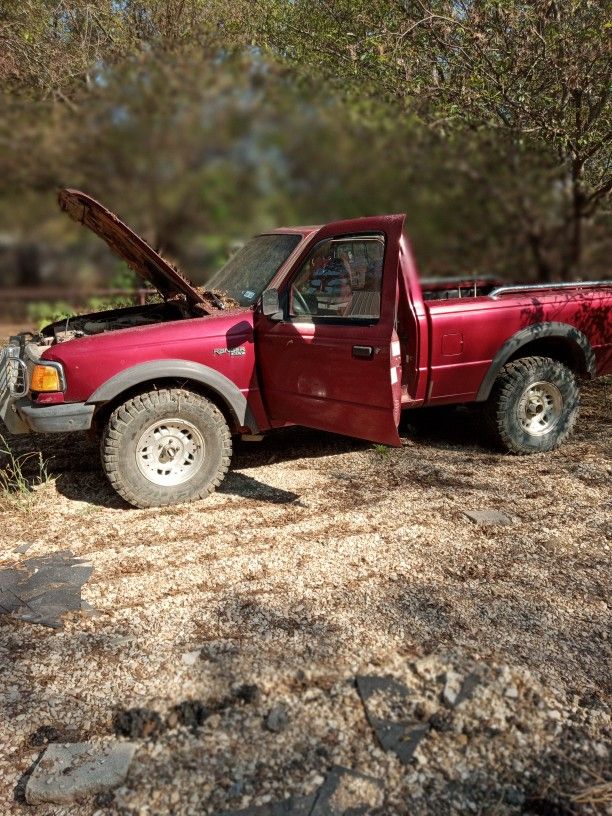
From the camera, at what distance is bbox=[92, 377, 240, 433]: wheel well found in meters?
4.28

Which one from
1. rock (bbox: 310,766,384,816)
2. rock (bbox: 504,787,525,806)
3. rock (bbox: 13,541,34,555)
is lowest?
rock (bbox: 504,787,525,806)

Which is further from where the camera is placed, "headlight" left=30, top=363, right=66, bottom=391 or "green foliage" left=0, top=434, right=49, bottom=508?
"green foliage" left=0, top=434, right=49, bottom=508

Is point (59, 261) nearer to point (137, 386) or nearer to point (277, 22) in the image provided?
point (277, 22)

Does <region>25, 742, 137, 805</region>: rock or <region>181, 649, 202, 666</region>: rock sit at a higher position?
<region>181, 649, 202, 666</region>: rock

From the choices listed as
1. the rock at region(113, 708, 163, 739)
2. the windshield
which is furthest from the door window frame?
the rock at region(113, 708, 163, 739)

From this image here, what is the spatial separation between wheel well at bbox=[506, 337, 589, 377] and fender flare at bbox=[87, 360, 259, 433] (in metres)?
2.12

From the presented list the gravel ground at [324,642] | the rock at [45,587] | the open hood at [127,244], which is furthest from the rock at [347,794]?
the open hood at [127,244]

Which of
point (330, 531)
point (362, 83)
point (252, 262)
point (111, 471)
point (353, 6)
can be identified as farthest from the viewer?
point (353, 6)

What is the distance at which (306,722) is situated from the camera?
2344mm

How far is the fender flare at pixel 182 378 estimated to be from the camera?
4.06m

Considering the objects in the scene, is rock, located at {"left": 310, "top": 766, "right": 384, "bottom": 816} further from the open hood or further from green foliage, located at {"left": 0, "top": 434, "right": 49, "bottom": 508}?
the open hood

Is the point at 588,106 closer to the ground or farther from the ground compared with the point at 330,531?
farther from the ground

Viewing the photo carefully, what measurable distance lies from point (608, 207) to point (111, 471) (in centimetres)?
505

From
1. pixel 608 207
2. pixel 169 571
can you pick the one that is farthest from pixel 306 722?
pixel 608 207
